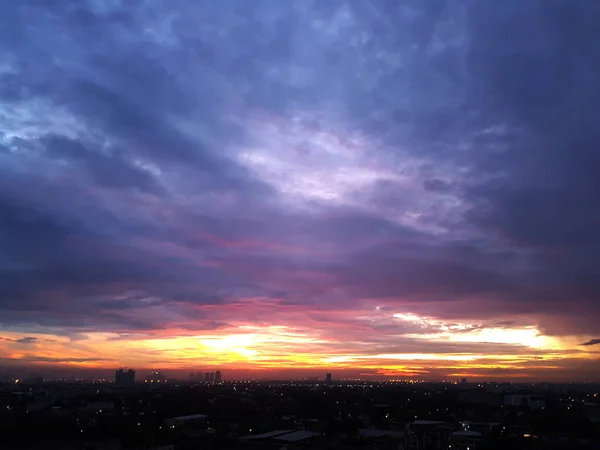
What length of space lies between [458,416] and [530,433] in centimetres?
1624

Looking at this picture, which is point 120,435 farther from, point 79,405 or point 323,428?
point 79,405

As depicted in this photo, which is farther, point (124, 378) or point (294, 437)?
point (124, 378)

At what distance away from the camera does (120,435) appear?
24516mm

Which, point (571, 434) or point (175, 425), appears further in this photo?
point (175, 425)

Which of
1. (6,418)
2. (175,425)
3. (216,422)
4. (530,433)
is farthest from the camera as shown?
(216,422)

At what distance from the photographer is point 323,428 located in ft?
108

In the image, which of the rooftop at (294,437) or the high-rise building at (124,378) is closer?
the rooftop at (294,437)

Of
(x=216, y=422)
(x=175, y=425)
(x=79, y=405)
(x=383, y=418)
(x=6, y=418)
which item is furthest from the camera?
(x=79, y=405)

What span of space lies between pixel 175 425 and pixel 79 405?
17.0 meters

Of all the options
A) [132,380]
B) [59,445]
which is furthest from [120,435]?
[132,380]

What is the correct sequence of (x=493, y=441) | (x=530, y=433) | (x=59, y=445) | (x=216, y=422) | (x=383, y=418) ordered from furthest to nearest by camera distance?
(x=383, y=418), (x=216, y=422), (x=530, y=433), (x=493, y=441), (x=59, y=445)

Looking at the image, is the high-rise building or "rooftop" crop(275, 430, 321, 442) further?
the high-rise building

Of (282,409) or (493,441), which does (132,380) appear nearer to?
(282,409)

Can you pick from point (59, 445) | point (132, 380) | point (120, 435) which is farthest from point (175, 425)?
point (132, 380)
